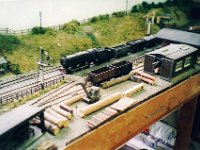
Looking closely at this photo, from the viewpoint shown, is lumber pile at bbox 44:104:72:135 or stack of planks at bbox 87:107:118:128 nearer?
lumber pile at bbox 44:104:72:135

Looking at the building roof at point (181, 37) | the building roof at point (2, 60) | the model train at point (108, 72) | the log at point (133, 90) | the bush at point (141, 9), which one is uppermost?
the bush at point (141, 9)

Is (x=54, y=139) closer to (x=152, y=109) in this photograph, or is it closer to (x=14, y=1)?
(x=152, y=109)

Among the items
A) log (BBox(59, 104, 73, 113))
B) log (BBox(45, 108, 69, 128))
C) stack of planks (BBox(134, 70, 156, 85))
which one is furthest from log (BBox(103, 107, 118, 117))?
stack of planks (BBox(134, 70, 156, 85))

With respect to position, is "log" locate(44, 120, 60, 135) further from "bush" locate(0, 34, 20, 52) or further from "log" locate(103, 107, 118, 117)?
"bush" locate(0, 34, 20, 52)

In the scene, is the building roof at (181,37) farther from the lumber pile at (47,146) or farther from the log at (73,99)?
the lumber pile at (47,146)

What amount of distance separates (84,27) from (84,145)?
104 feet

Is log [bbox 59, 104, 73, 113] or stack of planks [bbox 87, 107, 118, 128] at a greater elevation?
log [bbox 59, 104, 73, 113]

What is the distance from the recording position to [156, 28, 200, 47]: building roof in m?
29.6

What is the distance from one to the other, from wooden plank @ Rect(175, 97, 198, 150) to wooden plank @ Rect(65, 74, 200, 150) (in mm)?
1562

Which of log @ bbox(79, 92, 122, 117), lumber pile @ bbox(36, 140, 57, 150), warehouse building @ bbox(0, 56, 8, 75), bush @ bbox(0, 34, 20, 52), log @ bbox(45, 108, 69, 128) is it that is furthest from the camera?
bush @ bbox(0, 34, 20, 52)

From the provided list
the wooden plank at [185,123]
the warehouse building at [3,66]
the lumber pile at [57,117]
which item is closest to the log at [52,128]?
the lumber pile at [57,117]

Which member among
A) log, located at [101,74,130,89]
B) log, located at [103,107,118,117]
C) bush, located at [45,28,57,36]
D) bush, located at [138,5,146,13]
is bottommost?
log, located at [103,107,118,117]

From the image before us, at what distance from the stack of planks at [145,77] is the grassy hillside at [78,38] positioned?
611 inches

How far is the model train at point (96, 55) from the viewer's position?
25047 millimetres
